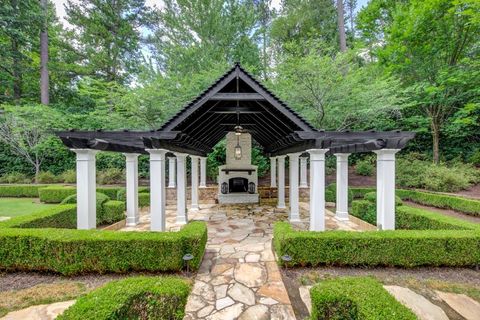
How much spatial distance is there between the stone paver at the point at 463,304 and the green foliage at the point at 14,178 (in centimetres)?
2113

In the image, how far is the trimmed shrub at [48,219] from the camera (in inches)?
198

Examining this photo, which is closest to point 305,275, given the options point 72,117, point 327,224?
point 327,224

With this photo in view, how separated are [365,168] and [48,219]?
660 inches

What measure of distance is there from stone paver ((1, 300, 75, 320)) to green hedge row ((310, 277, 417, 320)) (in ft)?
11.7

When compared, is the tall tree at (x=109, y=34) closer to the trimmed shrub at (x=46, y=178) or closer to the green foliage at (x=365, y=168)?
the trimmed shrub at (x=46, y=178)

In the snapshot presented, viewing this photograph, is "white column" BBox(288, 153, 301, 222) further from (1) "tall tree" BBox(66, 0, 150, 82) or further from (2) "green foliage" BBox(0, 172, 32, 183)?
(2) "green foliage" BBox(0, 172, 32, 183)

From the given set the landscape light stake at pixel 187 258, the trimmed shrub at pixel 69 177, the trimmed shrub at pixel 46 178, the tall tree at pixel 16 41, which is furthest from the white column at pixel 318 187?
the tall tree at pixel 16 41

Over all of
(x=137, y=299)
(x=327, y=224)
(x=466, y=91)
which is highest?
(x=466, y=91)

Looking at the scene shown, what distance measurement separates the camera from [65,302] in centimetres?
335

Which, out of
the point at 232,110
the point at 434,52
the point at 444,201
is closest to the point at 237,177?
the point at 232,110

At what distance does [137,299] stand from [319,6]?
2228cm

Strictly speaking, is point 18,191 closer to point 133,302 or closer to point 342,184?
point 133,302

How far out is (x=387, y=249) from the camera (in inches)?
169

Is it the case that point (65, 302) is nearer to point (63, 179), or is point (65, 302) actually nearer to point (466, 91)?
point (63, 179)
